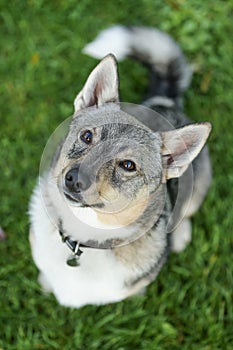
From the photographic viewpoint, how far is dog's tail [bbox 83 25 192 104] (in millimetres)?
3697

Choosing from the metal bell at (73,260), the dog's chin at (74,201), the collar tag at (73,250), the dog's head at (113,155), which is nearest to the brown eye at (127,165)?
the dog's head at (113,155)

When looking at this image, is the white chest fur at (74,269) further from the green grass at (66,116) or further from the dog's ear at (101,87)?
the dog's ear at (101,87)

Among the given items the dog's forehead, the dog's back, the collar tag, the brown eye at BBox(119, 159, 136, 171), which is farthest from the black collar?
the dog's back

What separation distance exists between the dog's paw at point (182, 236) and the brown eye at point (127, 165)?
1286mm

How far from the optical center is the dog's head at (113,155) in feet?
8.29

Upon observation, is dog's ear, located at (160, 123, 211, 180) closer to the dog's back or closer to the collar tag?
the collar tag

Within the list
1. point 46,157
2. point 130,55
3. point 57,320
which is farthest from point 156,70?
point 57,320

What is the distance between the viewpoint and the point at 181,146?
2725mm

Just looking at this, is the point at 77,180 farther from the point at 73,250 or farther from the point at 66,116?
the point at 66,116

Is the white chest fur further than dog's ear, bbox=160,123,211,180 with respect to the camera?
Yes

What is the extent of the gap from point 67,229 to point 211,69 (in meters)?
2.22

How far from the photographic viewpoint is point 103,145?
8.47 feet

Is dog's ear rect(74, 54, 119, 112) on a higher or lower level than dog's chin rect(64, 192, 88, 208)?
higher

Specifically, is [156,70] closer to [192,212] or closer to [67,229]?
[192,212]
